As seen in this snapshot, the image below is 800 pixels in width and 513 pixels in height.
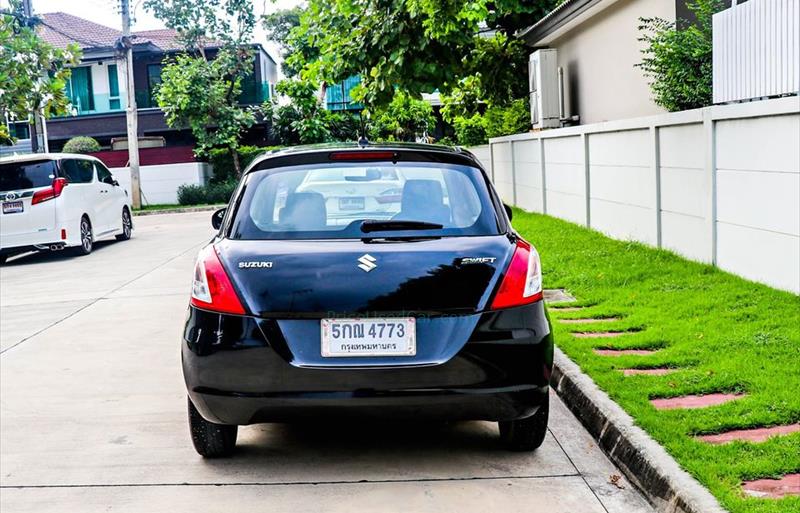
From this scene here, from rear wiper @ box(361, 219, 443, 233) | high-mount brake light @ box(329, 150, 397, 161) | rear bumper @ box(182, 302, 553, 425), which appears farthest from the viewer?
high-mount brake light @ box(329, 150, 397, 161)

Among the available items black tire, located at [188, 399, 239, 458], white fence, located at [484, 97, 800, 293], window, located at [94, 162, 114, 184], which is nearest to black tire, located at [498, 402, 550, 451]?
black tire, located at [188, 399, 239, 458]

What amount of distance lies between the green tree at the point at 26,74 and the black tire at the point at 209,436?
1523cm

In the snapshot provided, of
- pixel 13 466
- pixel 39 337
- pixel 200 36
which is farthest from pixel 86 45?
pixel 13 466

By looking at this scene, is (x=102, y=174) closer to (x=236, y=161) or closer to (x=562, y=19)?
(x=562, y=19)

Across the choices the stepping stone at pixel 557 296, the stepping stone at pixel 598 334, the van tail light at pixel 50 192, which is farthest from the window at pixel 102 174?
the stepping stone at pixel 598 334

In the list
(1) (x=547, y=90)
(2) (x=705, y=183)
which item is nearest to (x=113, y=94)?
(1) (x=547, y=90)

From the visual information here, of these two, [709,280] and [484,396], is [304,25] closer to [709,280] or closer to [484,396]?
[709,280]

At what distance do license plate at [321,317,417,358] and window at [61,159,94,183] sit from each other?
14.3m

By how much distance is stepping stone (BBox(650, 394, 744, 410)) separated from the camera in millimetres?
5750

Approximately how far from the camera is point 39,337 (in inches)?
389

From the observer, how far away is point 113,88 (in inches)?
2002

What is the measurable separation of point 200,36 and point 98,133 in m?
8.15

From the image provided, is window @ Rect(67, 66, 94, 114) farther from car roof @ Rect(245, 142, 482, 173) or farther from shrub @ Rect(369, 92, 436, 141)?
car roof @ Rect(245, 142, 482, 173)

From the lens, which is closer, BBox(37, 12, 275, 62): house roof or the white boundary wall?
the white boundary wall
